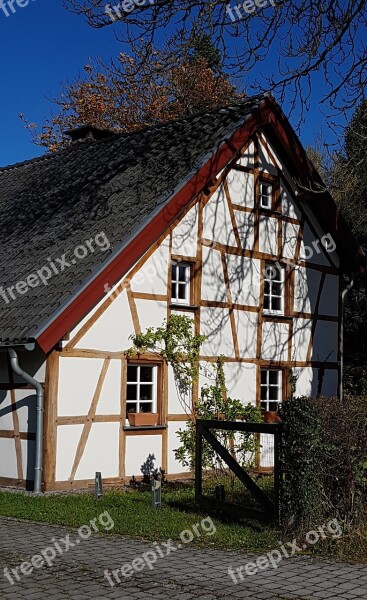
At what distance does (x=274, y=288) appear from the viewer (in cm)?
1656

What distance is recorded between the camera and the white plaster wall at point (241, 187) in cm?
1548

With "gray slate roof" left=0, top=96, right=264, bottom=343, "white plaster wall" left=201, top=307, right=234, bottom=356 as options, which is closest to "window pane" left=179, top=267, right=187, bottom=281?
"white plaster wall" left=201, top=307, right=234, bottom=356

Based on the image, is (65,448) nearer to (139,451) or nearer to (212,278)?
(139,451)

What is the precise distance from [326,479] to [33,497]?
15.6 feet

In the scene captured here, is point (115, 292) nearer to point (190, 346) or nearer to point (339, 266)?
point (190, 346)

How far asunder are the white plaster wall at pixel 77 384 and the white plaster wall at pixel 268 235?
5.05 meters

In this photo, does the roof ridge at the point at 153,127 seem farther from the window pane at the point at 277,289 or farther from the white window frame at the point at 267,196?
the window pane at the point at 277,289

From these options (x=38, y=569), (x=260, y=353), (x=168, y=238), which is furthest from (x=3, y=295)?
(x=38, y=569)

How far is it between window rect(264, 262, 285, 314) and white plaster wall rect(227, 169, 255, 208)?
141 cm

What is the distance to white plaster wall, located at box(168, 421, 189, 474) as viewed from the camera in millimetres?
13602

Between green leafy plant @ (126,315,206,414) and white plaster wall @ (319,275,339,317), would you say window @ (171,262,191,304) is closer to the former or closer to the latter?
green leafy plant @ (126,315,206,414)

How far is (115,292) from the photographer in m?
12.9

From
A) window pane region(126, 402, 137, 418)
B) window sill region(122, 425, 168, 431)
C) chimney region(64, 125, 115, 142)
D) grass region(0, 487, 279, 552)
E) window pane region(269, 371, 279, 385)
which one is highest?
chimney region(64, 125, 115, 142)

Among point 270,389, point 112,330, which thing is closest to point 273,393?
point 270,389
